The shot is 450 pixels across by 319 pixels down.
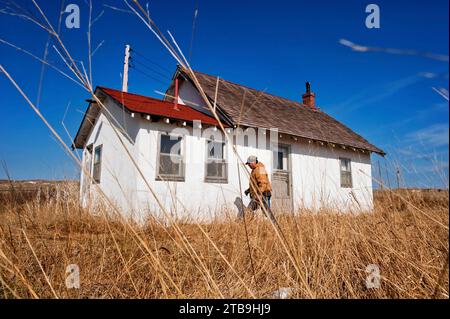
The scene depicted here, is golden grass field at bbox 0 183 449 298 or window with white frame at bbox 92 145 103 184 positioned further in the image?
window with white frame at bbox 92 145 103 184

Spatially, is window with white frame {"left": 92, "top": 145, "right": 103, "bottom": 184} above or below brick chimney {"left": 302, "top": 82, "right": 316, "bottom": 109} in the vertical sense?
below

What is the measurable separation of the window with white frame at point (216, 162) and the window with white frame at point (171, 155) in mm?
892

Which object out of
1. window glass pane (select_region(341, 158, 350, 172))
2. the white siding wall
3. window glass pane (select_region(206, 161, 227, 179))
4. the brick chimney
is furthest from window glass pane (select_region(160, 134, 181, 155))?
the brick chimney

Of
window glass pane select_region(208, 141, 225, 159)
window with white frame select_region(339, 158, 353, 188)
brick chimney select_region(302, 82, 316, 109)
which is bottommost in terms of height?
window with white frame select_region(339, 158, 353, 188)

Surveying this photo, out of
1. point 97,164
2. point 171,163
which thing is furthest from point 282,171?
point 97,164

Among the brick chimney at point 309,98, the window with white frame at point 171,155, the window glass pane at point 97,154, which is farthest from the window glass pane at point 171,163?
the brick chimney at point 309,98

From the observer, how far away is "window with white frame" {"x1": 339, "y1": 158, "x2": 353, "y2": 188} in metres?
11.6

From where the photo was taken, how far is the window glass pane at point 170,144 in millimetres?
7433


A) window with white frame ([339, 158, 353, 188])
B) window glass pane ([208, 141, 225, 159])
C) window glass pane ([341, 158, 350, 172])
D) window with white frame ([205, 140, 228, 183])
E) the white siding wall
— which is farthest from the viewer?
window glass pane ([341, 158, 350, 172])

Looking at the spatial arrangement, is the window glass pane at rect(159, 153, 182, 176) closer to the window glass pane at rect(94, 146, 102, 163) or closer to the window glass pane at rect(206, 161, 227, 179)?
the window glass pane at rect(206, 161, 227, 179)

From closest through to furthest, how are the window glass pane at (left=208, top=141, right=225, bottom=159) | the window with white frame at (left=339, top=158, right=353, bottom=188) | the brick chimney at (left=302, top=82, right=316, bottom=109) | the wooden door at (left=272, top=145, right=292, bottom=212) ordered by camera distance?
the window glass pane at (left=208, top=141, right=225, bottom=159), the wooden door at (left=272, top=145, right=292, bottom=212), the window with white frame at (left=339, top=158, right=353, bottom=188), the brick chimney at (left=302, top=82, right=316, bottom=109)

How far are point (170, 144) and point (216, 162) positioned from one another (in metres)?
1.62

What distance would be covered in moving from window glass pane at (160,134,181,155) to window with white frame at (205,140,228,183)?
95cm
